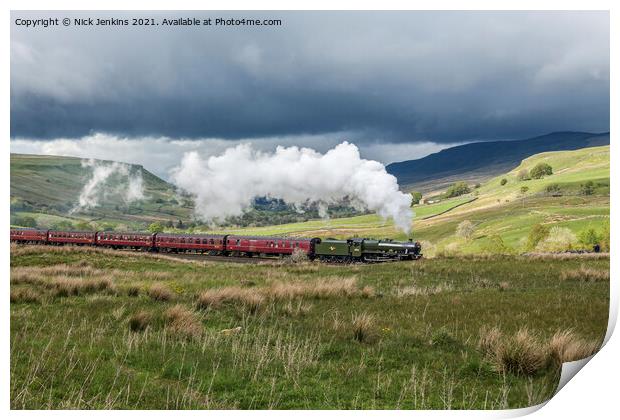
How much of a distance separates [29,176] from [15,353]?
16.8 feet

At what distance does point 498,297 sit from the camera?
14148 millimetres

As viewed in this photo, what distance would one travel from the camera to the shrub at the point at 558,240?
115ft

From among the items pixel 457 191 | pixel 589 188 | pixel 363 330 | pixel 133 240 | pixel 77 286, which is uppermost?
pixel 589 188

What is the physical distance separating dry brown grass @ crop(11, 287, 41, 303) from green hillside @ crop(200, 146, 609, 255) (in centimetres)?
1685

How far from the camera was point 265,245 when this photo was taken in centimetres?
3806

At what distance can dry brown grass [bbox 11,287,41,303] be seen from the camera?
10.9 meters

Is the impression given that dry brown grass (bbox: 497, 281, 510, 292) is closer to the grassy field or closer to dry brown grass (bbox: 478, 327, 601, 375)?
the grassy field

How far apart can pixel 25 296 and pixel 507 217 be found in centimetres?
6342

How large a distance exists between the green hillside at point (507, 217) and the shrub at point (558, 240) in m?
0.49

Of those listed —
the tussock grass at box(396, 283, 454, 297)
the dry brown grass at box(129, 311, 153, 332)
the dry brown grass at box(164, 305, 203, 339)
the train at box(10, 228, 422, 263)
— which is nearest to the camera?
the dry brown grass at box(164, 305, 203, 339)

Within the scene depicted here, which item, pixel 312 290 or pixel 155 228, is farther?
pixel 155 228

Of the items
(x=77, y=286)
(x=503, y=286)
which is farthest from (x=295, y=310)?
(x=503, y=286)

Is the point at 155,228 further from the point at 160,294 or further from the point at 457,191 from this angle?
the point at 457,191

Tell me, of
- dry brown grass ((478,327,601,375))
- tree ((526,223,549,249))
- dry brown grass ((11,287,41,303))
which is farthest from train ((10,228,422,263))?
dry brown grass ((478,327,601,375))
